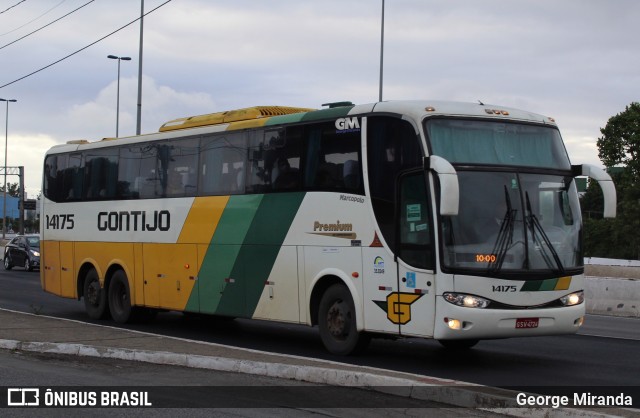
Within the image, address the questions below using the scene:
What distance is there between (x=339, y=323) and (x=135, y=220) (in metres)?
6.19

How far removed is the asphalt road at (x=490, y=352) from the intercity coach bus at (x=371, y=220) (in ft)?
1.56

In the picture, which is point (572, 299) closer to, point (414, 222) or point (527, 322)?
point (527, 322)

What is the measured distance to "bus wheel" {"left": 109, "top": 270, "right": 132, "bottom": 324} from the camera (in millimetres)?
19172

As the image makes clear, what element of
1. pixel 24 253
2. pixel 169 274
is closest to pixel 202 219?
pixel 169 274

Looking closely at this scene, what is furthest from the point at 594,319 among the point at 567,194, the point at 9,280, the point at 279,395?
the point at 9,280


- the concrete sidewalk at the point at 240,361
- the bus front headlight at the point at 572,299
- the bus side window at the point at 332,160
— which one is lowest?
the concrete sidewalk at the point at 240,361

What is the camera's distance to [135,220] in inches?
733

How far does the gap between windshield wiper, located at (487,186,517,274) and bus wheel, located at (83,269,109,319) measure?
976 cm

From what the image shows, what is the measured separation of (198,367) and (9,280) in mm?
23606

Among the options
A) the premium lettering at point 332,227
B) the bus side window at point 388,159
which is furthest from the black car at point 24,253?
the bus side window at point 388,159

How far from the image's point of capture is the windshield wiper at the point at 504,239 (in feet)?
39.9

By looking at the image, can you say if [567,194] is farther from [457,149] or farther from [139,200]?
[139,200]

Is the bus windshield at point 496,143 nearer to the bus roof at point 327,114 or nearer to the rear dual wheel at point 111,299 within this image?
the bus roof at point 327,114

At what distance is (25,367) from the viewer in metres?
12.2
